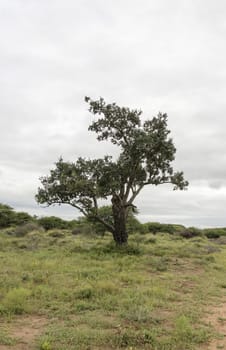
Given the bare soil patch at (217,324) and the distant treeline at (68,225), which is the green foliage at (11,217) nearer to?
the distant treeline at (68,225)

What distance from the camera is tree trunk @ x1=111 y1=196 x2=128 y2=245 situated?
22.8 metres

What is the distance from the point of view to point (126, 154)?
22.9 metres

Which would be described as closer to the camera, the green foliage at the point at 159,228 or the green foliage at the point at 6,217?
Result: the green foliage at the point at 6,217

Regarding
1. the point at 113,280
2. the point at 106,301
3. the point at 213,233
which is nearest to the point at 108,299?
the point at 106,301

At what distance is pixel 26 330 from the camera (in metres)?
8.62

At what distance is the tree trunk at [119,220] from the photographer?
74.8ft

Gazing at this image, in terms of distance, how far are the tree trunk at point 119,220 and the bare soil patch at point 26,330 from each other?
13357 millimetres

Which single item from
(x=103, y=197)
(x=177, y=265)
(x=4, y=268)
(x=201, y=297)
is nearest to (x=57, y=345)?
(x=201, y=297)

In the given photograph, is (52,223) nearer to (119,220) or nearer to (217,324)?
(119,220)

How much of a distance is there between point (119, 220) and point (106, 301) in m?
12.1

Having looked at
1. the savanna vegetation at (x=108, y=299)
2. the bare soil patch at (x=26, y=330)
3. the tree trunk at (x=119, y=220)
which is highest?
the tree trunk at (x=119, y=220)

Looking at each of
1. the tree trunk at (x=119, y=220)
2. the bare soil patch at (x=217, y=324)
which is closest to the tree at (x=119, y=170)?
the tree trunk at (x=119, y=220)

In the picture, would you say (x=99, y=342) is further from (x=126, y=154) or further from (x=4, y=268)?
(x=126, y=154)

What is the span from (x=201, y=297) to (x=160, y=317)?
3148 millimetres
